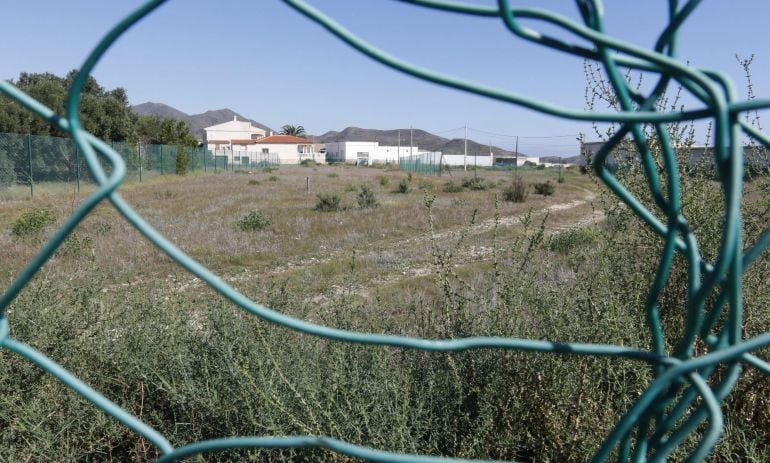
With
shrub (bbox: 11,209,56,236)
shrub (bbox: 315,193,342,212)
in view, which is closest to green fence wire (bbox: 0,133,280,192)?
shrub (bbox: 11,209,56,236)

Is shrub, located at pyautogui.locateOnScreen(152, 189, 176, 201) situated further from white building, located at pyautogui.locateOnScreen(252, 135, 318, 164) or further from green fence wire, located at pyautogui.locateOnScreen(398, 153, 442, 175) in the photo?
white building, located at pyautogui.locateOnScreen(252, 135, 318, 164)

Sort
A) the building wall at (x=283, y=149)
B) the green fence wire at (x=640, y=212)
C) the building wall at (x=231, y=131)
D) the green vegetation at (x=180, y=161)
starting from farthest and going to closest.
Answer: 1. the building wall at (x=231, y=131)
2. the building wall at (x=283, y=149)
3. the green vegetation at (x=180, y=161)
4. the green fence wire at (x=640, y=212)

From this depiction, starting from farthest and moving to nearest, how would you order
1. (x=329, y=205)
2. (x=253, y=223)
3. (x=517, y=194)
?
(x=517, y=194)
(x=329, y=205)
(x=253, y=223)

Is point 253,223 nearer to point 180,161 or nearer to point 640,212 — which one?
point 640,212

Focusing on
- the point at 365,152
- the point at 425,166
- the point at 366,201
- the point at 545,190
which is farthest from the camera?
the point at 365,152

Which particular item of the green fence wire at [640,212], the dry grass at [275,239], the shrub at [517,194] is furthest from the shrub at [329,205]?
the green fence wire at [640,212]

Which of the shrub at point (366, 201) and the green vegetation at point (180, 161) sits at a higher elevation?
the green vegetation at point (180, 161)

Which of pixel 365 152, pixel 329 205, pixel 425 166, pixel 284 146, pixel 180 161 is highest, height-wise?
pixel 284 146

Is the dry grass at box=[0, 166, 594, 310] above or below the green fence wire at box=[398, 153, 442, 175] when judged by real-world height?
below

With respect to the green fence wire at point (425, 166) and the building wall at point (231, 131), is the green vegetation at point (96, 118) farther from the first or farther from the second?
the building wall at point (231, 131)

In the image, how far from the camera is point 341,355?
2264 millimetres

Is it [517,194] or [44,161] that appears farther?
[517,194]

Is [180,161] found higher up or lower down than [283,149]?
lower down

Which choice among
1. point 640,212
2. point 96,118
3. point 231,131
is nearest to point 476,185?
point 96,118
